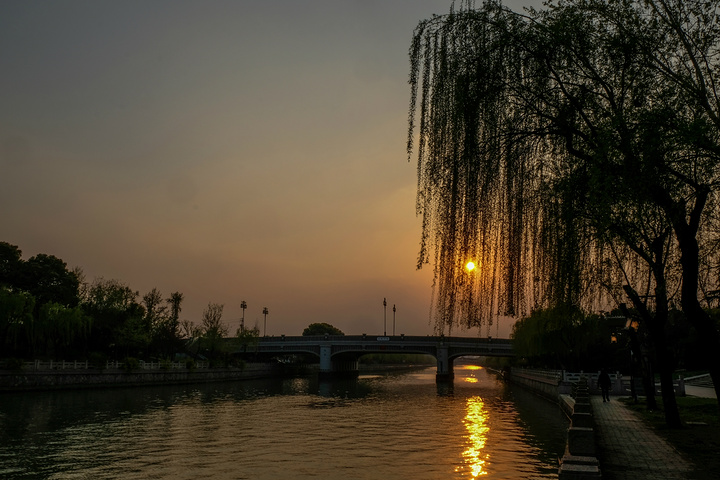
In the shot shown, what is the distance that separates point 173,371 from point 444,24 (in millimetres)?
68550

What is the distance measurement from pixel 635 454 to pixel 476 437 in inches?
530

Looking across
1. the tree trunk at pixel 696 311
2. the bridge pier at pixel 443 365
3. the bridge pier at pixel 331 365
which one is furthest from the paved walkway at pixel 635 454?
the bridge pier at pixel 331 365

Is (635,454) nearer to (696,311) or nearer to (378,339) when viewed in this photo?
(696,311)

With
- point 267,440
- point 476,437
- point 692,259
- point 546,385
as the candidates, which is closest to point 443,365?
point 546,385

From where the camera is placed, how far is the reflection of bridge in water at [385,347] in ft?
341

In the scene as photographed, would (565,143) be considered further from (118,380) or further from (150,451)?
(118,380)

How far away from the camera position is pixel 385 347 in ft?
356

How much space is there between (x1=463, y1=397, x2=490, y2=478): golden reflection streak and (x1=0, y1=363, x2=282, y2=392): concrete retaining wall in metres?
35.7

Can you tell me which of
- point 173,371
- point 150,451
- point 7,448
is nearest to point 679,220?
point 150,451

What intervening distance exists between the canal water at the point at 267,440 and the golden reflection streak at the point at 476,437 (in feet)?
0.21

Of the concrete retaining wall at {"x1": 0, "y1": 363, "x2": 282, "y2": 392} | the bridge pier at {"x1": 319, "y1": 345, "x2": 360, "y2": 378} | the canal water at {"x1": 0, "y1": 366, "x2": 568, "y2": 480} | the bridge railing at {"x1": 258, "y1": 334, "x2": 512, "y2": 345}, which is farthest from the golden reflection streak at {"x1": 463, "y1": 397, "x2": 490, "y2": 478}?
the bridge pier at {"x1": 319, "y1": 345, "x2": 360, "y2": 378}

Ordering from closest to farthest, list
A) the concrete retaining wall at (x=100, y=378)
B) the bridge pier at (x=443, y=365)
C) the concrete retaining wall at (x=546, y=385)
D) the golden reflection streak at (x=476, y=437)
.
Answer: the golden reflection streak at (x=476, y=437), the concrete retaining wall at (x=546, y=385), the concrete retaining wall at (x=100, y=378), the bridge pier at (x=443, y=365)

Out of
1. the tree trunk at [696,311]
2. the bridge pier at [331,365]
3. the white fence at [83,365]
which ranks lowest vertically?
the bridge pier at [331,365]

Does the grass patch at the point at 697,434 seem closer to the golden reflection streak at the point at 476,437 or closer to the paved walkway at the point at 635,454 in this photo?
the paved walkway at the point at 635,454
